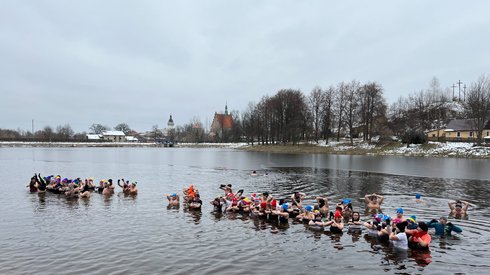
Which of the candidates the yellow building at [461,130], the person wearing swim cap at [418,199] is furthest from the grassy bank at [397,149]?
the person wearing swim cap at [418,199]

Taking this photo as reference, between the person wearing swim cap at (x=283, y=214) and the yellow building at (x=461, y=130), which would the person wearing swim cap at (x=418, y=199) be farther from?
the yellow building at (x=461, y=130)

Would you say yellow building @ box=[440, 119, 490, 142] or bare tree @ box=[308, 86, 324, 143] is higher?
bare tree @ box=[308, 86, 324, 143]

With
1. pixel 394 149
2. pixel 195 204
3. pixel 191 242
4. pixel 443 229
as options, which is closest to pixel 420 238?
pixel 443 229

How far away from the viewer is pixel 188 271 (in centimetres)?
1248

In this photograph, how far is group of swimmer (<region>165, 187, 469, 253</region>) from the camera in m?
15.4

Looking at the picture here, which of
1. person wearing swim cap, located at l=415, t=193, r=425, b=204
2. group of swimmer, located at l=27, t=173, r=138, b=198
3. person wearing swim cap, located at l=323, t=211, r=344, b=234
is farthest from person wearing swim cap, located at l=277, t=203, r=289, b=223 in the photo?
group of swimmer, located at l=27, t=173, r=138, b=198

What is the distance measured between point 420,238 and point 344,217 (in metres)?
5.57

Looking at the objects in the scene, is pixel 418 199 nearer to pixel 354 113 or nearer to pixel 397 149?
pixel 397 149

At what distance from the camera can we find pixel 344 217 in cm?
2042

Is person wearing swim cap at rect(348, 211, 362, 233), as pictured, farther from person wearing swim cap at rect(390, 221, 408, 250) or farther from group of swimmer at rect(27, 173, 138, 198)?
group of swimmer at rect(27, 173, 138, 198)

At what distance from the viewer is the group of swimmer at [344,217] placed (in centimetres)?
1539

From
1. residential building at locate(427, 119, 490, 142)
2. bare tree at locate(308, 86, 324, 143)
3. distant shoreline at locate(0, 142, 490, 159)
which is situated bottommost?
distant shoreline at locate(0, 142, 490, 159)

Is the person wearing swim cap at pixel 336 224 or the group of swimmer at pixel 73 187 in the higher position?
the group of swimmer at pixel 73 187

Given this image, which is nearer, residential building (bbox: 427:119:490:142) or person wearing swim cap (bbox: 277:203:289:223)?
person wearing swim cap (bbox: 277:203:289:223)
